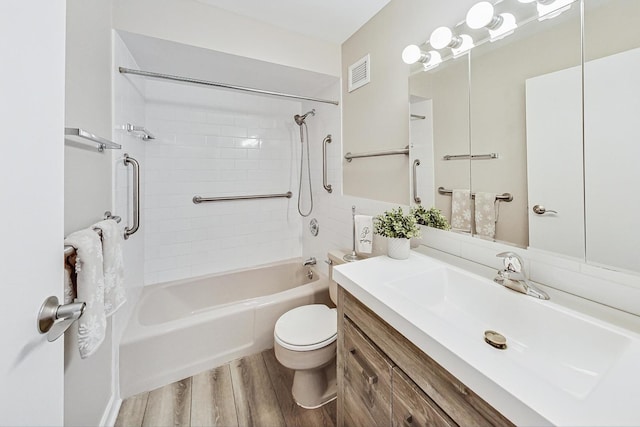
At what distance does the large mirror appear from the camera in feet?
2.42

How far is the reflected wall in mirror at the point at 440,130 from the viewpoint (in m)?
1.17

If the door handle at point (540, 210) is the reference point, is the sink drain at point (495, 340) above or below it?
below

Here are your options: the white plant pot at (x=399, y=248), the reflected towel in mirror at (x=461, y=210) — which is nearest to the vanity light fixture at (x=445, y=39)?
the reflected towel in mirror at (x=461, y=210)

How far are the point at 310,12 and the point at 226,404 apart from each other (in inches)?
99.0

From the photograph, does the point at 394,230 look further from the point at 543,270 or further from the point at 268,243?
the point at 268,243

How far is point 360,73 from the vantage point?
5.99 feet

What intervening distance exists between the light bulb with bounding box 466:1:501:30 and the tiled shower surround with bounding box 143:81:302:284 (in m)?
1.95

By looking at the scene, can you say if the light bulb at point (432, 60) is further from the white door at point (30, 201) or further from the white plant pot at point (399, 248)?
the white door at point (30, 201)

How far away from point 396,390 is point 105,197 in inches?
64.7

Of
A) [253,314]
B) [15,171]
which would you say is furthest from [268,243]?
[15,171]

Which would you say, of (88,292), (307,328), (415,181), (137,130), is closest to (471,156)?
(415,181)

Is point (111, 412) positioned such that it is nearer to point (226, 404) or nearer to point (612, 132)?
point (226, 404)

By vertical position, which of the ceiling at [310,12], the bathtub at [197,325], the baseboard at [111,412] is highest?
the ceiling at [310,12]

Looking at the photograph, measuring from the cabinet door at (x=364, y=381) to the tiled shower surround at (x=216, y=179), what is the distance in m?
1.80
